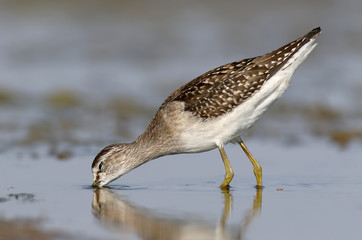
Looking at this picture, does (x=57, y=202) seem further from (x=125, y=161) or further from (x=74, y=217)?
(x=125, y=161)

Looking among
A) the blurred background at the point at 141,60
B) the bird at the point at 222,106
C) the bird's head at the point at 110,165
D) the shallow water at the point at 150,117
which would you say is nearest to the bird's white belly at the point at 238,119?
the bird at the point at 222,106

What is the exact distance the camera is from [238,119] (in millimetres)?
11273

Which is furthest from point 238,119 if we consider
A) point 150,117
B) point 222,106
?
point 150,117

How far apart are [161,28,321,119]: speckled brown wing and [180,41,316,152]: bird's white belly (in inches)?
3.0

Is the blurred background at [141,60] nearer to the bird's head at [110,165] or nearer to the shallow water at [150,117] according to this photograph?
the shallow water at [150,117]

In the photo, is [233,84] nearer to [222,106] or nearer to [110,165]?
[222,106]

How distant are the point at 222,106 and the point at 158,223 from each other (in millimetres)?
3079

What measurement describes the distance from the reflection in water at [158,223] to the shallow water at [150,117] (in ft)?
0.08

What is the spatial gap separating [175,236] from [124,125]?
8.51 m

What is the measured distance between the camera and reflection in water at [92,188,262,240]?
8242 millimetres

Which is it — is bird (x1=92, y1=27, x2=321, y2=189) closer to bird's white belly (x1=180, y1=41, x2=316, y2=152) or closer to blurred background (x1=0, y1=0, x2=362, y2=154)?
bird's white belly (x1=180, y1=41, x2=316, y2=152)

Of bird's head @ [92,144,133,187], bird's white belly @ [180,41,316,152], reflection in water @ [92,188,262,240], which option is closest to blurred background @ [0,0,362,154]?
bird's head @ [92,144,133,187]

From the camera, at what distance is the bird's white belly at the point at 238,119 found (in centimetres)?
1123

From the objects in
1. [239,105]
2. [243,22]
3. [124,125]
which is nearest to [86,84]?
[124,125]
